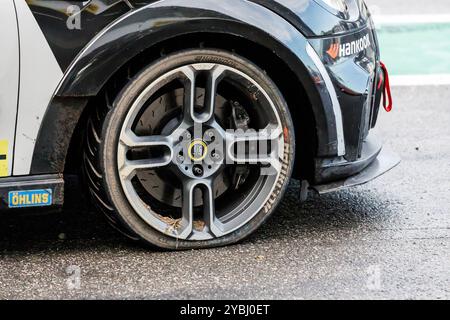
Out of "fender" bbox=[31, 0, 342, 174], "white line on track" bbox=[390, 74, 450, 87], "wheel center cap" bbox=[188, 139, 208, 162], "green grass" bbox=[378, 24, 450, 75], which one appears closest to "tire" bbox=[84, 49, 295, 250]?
"wheel center cap" bbox=[188, 139, 208, 162]

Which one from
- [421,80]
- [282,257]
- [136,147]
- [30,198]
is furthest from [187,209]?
[421,80]

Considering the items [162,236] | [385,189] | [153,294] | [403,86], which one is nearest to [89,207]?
[162,236]

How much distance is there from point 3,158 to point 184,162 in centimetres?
76

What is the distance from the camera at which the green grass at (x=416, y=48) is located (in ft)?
25.8

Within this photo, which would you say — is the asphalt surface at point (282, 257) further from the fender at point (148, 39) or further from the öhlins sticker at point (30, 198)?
the fender at point (148, 39)

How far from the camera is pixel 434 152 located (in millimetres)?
5637

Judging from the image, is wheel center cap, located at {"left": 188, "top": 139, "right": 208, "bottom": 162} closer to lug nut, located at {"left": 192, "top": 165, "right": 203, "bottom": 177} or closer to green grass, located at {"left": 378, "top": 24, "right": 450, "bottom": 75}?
lug nut, located at {"left": 192, "top": 165, "right": 203, "bottom": 177}

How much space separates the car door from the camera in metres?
3.58

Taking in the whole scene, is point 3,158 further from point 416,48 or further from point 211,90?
point 416,48

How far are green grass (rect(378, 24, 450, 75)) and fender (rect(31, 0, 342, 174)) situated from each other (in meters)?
3.92

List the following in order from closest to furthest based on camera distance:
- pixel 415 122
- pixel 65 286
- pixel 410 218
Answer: pixel 65 286 < pixel 410 218 < pixel 415 122

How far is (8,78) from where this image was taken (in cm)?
362
